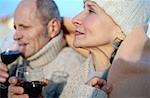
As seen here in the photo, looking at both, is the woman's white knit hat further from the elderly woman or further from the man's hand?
the man's hand

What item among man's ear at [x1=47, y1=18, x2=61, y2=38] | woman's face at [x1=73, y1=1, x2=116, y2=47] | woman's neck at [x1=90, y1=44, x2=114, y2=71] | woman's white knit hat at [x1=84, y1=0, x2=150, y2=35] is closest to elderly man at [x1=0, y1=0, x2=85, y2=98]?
man's ear at [x1=47, y1=18, x2=61, y2=38]

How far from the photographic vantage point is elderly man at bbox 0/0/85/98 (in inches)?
125

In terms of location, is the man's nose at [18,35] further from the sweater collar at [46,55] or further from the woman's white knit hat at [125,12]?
the woman's white knit hat at [125,12]

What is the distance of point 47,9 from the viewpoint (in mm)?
3379

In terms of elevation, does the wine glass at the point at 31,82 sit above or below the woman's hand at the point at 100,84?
below

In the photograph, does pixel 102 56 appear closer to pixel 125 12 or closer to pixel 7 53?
pixel 125 12

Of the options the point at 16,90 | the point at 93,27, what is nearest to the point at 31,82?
the point at 16,90

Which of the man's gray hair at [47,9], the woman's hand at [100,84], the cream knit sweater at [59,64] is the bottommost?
the cream knit sweater at [59,64]

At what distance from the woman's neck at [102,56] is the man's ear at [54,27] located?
60 cm

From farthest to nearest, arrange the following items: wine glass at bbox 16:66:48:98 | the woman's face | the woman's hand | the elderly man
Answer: the elderly man < the woman's face < wine glass at bbox 16:66:48:98 < the woman's hand

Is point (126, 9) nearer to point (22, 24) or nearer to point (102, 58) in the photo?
point (102, 58)

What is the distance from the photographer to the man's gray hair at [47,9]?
337 cm

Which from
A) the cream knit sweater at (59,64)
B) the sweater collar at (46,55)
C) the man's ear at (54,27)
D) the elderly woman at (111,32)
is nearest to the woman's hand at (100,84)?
the elderly woman at (111,32)

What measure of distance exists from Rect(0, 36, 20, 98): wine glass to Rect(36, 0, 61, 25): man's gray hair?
1.70 ft
